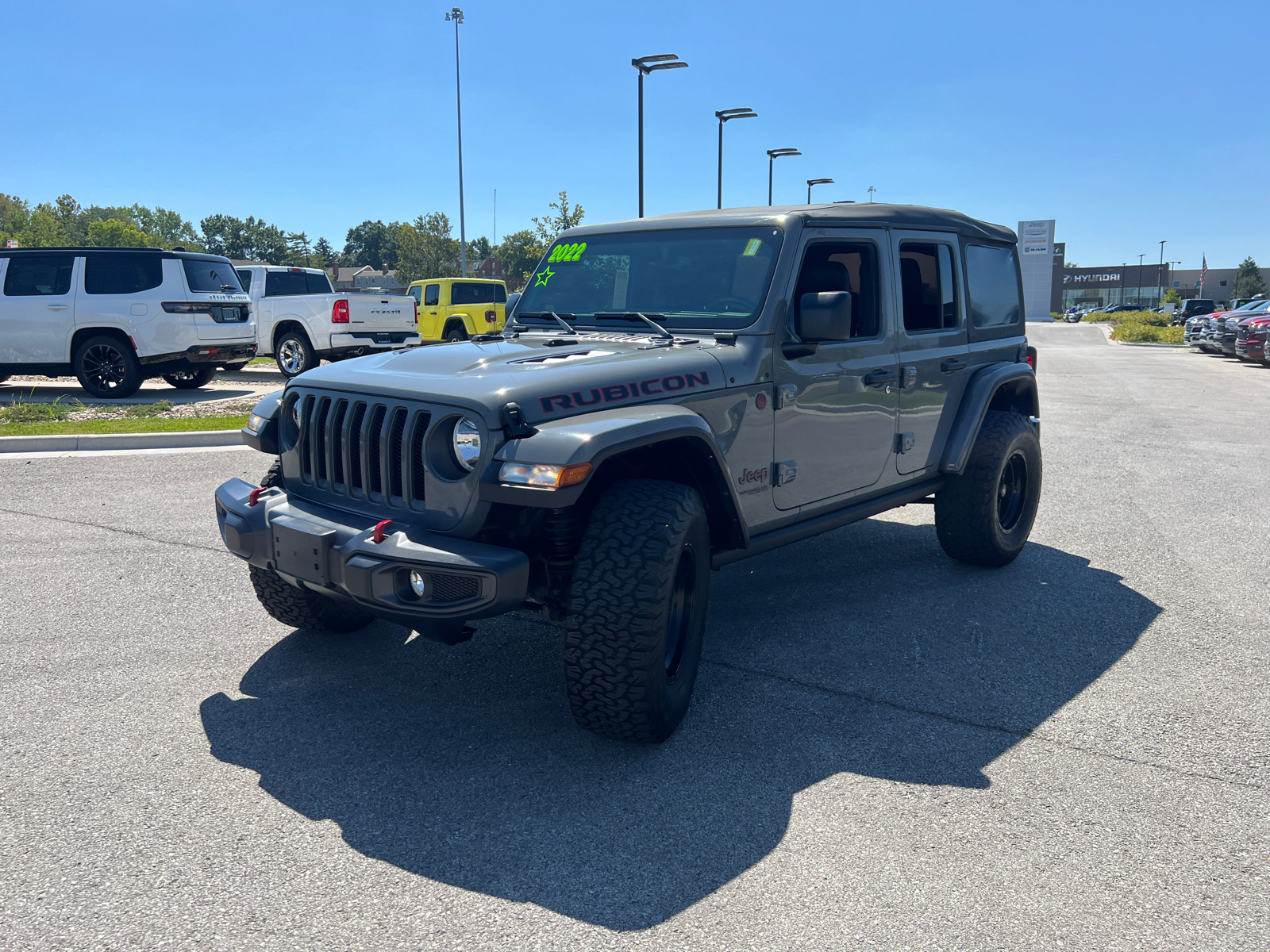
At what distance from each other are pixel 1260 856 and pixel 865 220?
10.1 feet

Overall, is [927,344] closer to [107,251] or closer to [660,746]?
[660,746]

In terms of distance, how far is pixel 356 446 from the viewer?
3.53 meters

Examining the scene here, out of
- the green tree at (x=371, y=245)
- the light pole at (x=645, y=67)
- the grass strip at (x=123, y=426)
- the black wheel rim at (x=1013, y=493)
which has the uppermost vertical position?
the green tree at (x=371, y=245)

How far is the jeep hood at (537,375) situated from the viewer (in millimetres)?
3271

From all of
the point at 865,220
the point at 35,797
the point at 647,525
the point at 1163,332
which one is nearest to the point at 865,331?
the point at 865,220

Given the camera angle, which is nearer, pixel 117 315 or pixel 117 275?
pixel 117 315

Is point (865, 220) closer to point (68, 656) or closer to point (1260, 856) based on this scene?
point (1260, 856)

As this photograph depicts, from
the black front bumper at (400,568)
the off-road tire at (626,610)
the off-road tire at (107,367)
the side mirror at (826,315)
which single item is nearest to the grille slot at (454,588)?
the black front bumper at (400,568)

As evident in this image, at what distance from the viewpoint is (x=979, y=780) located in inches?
127

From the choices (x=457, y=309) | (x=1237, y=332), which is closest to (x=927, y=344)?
(x=457, y=309)

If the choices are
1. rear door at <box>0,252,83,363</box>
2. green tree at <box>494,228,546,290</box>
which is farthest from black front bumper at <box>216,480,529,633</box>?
green tree at <box>494,228,546,290</box>

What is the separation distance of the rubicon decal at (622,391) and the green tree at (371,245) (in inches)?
5989

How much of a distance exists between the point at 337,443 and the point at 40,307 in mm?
11326

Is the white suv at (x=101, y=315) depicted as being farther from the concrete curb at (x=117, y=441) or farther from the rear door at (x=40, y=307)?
the concrete curb at (x=117, y=441)
